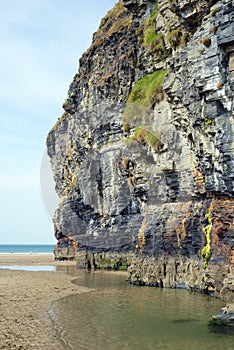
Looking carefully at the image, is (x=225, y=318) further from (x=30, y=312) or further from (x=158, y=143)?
(x=158, y=143)

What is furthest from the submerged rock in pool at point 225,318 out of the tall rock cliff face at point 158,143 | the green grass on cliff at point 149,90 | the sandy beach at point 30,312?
the green grass on cliff at point 149,90

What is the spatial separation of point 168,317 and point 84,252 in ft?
129

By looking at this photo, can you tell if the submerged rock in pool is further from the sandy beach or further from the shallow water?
the sandy beach

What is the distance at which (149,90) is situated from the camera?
147 feet

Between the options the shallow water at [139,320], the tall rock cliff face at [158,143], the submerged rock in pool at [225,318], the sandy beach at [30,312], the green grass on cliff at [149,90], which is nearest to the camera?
the shallow water at [139,320]

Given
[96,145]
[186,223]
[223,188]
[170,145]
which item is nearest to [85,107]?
[96,145]

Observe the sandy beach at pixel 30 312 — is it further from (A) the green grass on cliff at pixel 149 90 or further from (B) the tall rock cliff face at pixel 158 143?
(A) the green grass on cliff at pixel 149 90

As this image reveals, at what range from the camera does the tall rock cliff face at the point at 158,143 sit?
24.4m

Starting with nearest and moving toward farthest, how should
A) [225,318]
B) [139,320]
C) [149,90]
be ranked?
[225,318], [139,320], [149,90]

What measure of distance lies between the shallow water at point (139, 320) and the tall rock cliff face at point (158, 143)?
2195 mm

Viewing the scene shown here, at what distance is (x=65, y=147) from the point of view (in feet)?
273

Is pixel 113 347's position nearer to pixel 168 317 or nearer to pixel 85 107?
pixel 168 317

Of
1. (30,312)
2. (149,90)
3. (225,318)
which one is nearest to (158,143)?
(149,90)

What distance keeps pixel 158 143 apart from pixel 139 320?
21.3 metres
